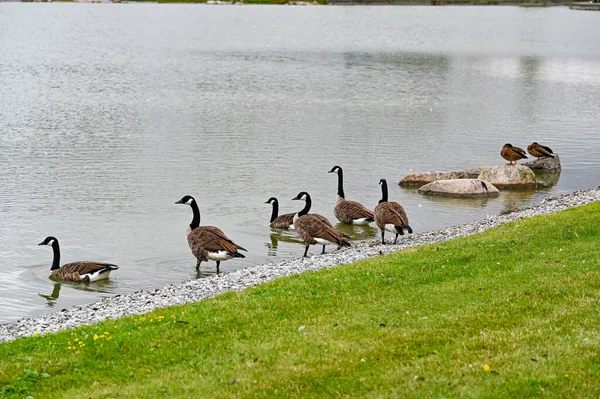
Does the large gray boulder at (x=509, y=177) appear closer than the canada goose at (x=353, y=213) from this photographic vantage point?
No

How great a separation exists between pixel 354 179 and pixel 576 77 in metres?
58.2

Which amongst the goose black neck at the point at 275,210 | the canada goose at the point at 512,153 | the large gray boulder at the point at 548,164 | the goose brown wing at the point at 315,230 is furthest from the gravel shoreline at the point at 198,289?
the large gray boulder at the point at 548,164

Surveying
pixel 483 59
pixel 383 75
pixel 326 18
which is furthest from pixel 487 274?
pixel 326 18

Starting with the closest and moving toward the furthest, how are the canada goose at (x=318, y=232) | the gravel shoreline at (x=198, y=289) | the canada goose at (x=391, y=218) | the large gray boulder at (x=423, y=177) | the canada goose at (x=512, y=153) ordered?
the gravel shoreline at (x=198, y=289) → the canada goose at (x=318, y=232) → the canada goose at (x=391, y=218) → the large gray boulder at (x=423, y=177) → the canada goose at (x=512, y=153)

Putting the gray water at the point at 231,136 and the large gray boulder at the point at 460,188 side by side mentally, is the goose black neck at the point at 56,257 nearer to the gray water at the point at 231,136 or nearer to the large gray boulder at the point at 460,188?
the gray water at the point at 231,136

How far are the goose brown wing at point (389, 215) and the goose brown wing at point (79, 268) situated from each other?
923 cm

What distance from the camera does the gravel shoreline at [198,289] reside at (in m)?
20.0

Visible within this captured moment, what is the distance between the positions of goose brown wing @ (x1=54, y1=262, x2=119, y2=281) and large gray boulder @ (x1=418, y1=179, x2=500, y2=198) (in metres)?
18.3

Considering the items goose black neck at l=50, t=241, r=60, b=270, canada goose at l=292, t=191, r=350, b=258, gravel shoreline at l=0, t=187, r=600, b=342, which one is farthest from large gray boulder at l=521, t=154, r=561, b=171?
goose black neck at l=50, t=241, r=60, b=270

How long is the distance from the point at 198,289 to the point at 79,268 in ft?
16.0

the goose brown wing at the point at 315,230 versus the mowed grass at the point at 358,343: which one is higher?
the mowed grass at the point at 358,343

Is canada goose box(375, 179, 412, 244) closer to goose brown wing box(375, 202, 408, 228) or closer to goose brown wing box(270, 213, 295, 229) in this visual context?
goose brown wing box(375, 202, 408, 228)

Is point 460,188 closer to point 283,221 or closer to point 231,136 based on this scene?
point 283,221

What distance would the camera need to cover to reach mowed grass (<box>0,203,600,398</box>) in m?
12.7
